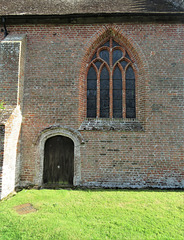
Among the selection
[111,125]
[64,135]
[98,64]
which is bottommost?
[64,135]

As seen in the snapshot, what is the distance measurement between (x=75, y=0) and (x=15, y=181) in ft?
27.3

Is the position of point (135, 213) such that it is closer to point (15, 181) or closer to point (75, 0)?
point (15, 181)

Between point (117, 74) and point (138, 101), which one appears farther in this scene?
point (117, 74)

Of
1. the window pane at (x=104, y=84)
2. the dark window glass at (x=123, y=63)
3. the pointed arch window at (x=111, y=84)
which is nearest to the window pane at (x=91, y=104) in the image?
the pointed arch window at (x=111, y=84)

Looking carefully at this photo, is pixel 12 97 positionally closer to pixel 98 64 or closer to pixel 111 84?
pixel 98 64

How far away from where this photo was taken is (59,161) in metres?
6.17

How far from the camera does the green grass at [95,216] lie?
3238 mm

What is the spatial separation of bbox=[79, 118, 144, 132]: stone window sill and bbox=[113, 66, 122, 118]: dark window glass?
0.34 metres

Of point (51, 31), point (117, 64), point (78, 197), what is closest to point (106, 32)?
point (117, 64)

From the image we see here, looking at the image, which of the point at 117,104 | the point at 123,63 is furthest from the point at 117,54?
the point at 117,104

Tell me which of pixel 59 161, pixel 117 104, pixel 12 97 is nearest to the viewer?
pixel 12 97

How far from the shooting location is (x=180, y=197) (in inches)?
197

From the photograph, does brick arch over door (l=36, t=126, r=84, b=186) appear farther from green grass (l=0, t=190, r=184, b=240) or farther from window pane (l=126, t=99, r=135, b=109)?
window pane (l=126, t=99, r=135, b=109)

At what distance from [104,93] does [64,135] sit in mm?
2384
